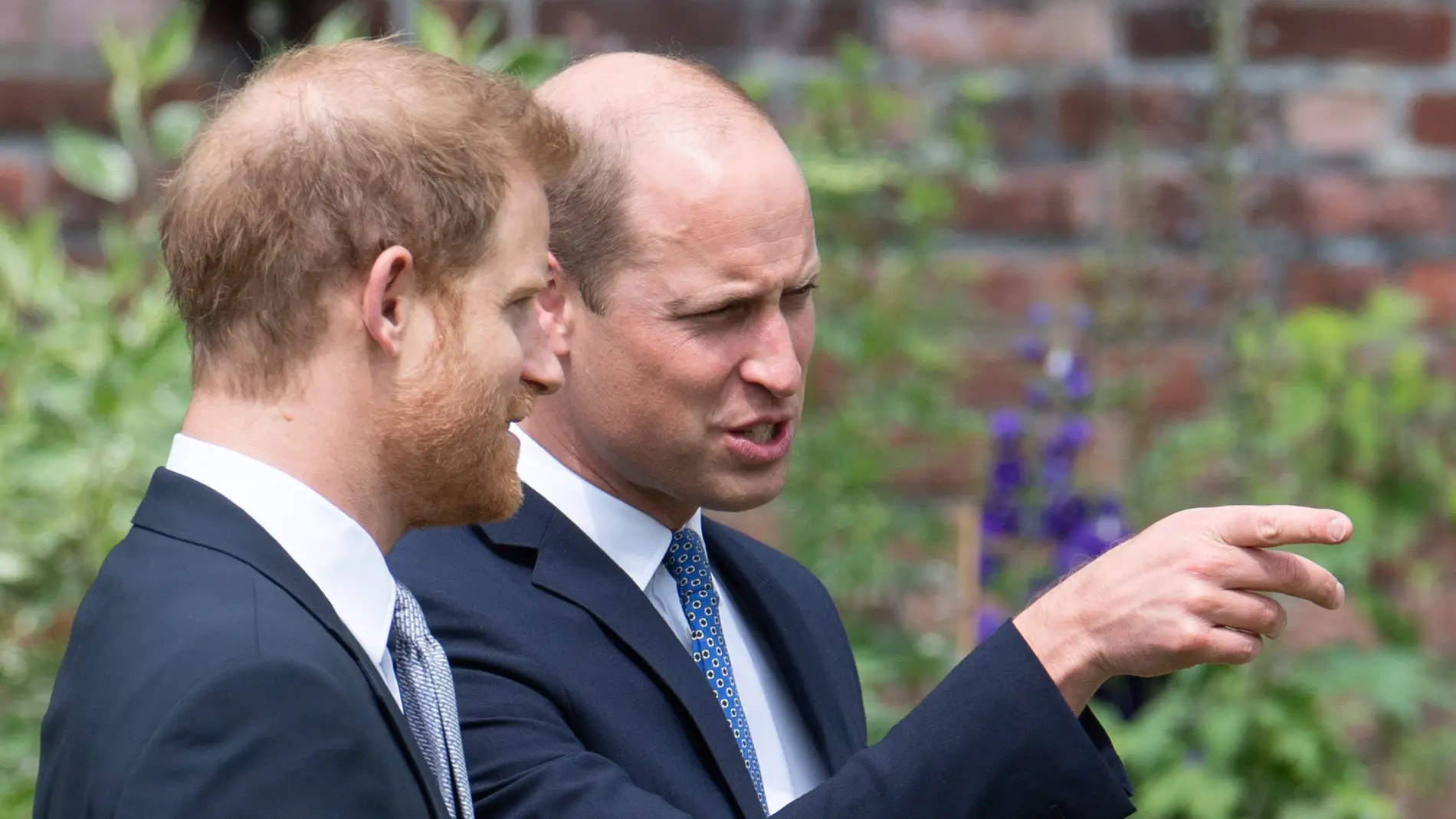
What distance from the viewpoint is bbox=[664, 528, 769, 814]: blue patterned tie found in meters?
1.87

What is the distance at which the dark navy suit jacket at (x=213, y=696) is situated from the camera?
45.8 inches

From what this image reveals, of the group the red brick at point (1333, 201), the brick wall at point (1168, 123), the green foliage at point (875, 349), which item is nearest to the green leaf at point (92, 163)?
the brick wall at point (1168, 123)

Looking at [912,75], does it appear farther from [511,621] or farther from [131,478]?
[511,621]

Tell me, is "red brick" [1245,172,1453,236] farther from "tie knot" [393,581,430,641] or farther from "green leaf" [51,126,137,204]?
"tie knot" [393,581,430,641]

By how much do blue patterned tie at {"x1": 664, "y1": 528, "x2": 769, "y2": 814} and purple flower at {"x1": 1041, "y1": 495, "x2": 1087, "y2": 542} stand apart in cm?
135

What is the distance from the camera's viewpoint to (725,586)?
2080 mm

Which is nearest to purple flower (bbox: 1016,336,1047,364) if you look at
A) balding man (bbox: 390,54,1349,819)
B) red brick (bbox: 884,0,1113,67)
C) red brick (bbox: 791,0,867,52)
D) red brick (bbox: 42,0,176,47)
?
red brick (bbox: 884,0,1113,67)

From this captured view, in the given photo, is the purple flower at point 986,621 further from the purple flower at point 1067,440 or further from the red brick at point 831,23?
the red brick at point 831,23

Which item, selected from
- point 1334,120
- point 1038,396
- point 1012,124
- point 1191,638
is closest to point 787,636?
point 1191,638

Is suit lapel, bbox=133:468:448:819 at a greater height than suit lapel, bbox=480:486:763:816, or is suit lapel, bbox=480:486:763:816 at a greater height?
suit lapel, bbox=133:468:448:819

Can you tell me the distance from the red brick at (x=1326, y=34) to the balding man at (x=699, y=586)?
76.1 inches

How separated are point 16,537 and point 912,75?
175cm

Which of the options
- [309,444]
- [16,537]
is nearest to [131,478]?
[16,537]

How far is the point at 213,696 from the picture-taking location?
117 centimetres
